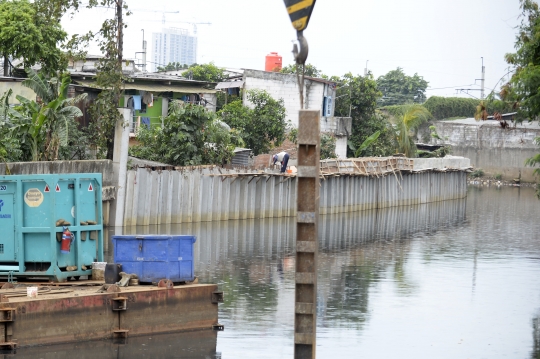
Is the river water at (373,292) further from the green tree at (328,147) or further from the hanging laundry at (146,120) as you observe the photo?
the hanging laundry at (146,120)

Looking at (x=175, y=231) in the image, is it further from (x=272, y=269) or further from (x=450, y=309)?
(x=450, y=309)

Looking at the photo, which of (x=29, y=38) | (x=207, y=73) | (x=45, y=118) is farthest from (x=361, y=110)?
(x=45, y=118)

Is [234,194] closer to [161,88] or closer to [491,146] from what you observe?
[161,88]

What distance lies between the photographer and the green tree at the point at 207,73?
69.4 metres

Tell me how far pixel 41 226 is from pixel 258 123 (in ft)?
128

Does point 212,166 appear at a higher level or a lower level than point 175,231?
higher

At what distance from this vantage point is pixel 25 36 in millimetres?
43250

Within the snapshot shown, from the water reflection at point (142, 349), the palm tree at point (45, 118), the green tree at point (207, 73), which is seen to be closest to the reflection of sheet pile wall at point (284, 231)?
the palm tree at point (45, 118)

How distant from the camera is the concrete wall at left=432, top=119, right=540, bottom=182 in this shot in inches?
3354

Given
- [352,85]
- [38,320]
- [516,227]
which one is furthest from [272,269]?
[352,85]

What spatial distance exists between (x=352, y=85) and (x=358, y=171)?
13908 mm

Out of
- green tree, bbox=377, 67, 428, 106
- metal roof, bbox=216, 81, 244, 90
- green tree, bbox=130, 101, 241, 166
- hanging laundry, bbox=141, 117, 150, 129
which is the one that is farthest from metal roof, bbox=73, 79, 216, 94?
green tree, bbox=377, 67, 428, 106

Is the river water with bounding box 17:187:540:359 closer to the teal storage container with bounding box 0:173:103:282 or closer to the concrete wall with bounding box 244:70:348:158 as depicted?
the teal storage container with bounding box 0:173:103:282

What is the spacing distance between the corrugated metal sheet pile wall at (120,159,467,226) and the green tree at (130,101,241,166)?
6.61 ft
